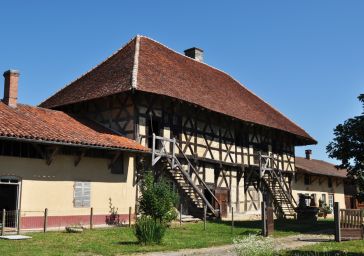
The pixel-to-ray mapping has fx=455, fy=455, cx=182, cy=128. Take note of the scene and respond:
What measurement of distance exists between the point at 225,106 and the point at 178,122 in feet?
12.5

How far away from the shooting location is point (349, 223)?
15.3 metres

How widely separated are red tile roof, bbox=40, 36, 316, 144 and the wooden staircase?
8.72ft

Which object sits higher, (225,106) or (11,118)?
(225,106)

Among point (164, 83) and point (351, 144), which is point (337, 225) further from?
point (164, 83)

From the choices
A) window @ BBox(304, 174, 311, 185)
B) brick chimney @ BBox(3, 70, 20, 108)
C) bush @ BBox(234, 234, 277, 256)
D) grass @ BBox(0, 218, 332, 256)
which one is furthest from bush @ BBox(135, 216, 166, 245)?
window @ BBox(304, 174, 311, 185)

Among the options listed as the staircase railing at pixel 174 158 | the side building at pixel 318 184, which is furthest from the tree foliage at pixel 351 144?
the side building at pixel 318 184

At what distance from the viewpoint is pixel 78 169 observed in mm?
19172

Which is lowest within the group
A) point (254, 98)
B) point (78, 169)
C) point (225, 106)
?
point (78, 169)

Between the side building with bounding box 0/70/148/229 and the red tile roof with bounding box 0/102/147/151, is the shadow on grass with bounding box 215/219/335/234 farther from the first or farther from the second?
the red tile roof with bounding box 0/102/147/151

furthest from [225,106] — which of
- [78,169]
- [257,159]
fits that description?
[78,169]

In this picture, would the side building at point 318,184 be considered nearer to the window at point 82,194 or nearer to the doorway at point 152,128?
the doorway at point 152,128

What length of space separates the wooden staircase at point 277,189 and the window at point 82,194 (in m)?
13.7

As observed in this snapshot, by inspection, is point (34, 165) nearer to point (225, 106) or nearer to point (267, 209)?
point (267, 209)

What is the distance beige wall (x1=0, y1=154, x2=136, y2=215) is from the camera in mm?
17266
